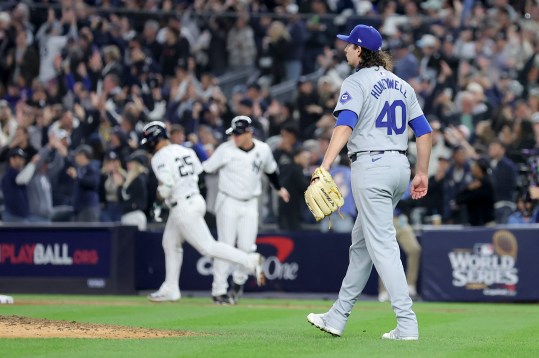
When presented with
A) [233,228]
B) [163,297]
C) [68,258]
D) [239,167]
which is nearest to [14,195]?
[68,258]

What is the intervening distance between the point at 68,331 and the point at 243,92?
12970 millimetres

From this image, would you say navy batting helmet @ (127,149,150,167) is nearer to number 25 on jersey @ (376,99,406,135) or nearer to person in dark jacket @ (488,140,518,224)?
person in dark jacket @ (488,140,518,224)

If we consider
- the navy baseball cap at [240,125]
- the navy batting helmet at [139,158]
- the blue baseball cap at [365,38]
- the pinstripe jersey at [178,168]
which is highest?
the blue baseball cap at [365,38]

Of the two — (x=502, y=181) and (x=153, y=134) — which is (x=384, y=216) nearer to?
(x=153, y=134)

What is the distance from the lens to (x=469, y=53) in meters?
21.0

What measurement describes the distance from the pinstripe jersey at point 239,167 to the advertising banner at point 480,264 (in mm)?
2839

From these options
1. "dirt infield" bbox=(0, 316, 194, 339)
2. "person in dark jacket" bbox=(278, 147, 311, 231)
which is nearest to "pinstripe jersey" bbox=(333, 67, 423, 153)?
"dirt infield" bbox=(0, 316, 194, 339)

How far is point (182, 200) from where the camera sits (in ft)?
47.8

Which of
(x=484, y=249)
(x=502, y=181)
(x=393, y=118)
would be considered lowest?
(x=484, y=249)

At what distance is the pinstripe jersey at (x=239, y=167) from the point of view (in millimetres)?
14766

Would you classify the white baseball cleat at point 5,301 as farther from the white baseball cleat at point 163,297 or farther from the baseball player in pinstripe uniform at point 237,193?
the baseball player in pinstripe uniform at point 237,193

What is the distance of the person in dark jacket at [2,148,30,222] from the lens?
18.5 meters

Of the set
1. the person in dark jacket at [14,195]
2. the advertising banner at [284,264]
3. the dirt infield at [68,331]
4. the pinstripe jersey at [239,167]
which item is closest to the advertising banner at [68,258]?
the advertising banner at [284,264]

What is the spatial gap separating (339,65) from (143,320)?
11.2 meters
